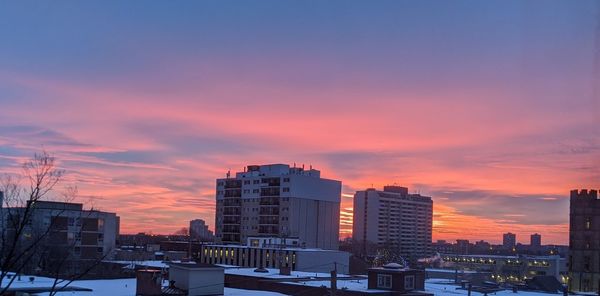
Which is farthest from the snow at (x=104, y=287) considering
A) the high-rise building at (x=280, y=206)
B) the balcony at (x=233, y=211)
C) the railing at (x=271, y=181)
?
the balcony at (x=233, y=211)

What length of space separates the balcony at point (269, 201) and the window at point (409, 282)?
68.9m

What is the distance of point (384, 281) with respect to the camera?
157 ft

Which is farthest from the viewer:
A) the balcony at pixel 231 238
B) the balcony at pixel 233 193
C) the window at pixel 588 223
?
the balcony at pixel 233 193

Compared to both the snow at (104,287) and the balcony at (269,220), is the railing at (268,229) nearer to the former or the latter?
the balcony at (269,220)

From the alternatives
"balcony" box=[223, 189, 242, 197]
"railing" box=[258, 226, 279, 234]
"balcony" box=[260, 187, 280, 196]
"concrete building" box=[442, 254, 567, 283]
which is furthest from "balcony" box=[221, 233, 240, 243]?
"concrete building" box=[442, 254, 567, 283]

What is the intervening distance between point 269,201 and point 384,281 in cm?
6988

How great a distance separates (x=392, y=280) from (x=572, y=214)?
42860mm

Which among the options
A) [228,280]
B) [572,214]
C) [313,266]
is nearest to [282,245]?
[313,266]

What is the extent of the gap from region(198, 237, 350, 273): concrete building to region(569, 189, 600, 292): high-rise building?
2823 cm

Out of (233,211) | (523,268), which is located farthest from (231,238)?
(523,268)

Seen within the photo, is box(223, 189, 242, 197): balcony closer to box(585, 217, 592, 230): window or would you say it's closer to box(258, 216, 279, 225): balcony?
box(258, 216, 279, 225): balcony

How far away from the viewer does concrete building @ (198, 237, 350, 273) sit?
3118 inches

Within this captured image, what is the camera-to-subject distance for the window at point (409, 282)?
155 ft

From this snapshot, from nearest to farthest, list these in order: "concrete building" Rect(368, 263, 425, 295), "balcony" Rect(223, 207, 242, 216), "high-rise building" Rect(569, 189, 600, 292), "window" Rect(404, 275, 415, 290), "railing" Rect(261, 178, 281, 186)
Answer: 1. "concrete building" Rect(368, 263, 425, 295)
2. "window" Rect(404, 275, 415, 290)
3. "high-rise building" Rect(569, 189, 600, 292)
4. "railing" Rect(261, 178, 281, 186)
5. "balcony" Rect(223, 207, 242, 216)
